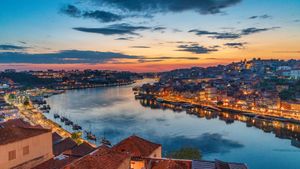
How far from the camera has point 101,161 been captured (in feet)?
11.8

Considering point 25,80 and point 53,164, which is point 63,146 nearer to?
point 53,164

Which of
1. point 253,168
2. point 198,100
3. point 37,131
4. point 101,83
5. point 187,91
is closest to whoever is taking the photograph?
point 37,131

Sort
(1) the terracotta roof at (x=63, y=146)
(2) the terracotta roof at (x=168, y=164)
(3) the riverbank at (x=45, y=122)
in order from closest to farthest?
→ (2) the terracotta roof at (x=168, y=164) → (1) the terracotta roof at (x=63, y=146) → (3) the riverbank at (x=45, y=122)

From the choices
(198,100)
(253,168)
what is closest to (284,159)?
(253,168)

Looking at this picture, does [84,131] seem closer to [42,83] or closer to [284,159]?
[284,159]

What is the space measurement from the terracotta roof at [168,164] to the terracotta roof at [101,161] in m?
0.92

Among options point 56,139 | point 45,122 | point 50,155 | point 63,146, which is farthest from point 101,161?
point 45,122

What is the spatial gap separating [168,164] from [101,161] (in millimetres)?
1403

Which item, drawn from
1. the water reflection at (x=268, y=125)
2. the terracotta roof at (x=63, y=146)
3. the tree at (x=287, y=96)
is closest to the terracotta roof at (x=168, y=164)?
the terracotta roof at (x=63, y=146)

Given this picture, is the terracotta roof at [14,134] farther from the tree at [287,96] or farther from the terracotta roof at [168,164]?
the tree at [287,96]

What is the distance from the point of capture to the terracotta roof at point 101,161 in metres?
3.45

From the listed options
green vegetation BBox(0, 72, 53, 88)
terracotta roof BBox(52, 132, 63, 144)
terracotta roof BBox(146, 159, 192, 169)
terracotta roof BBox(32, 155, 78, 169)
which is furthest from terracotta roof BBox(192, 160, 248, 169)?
green vegetation BBox(0, 72, 53, 88)

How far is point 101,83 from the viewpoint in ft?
241

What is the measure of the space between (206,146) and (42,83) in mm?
60952
